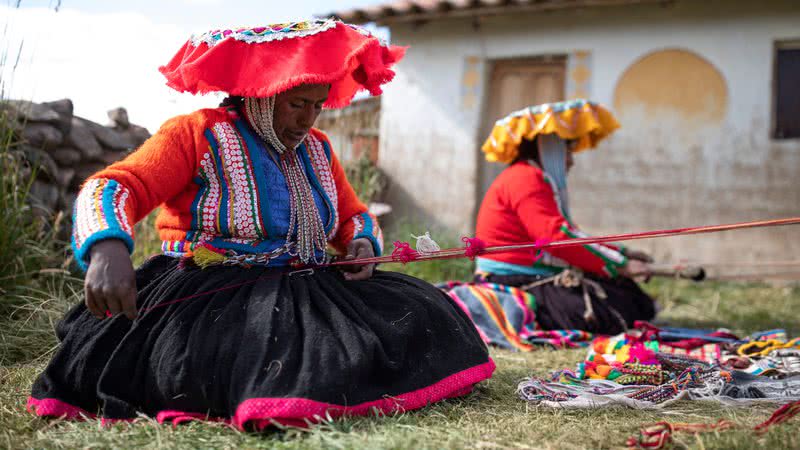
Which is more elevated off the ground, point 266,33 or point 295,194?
point 266,33

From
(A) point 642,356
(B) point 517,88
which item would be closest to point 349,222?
(A) point 642,356

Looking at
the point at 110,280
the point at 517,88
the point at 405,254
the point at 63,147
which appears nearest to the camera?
the point at 110,280

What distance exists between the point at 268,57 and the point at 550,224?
7.79 feet

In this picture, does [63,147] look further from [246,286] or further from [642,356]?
[642,356]

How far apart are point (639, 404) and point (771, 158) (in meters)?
6.10

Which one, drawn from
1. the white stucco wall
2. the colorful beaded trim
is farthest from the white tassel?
the white stucco wall

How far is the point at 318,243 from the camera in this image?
2707mm

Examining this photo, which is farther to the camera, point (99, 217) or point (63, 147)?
point (63, 147)

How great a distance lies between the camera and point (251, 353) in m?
2.25

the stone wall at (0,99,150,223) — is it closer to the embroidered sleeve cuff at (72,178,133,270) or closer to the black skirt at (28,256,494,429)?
the black skirt at (28,256,494,429)

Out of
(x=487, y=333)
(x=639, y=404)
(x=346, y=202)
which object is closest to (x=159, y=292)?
(x=346, y=202)

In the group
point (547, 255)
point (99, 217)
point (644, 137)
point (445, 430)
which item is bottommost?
point (445, 430)

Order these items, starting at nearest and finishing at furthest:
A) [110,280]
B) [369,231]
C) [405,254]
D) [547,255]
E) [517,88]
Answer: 1. [110,280]
2. [405,254]
3. [369,231]
4. [547,255]
5. [517,88]

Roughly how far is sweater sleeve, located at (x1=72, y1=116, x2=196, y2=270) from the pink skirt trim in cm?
51
